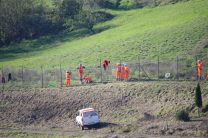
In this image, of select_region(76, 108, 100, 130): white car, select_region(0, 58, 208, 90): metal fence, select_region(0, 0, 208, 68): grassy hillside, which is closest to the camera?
select_region(76, 108, 100, 130): white car

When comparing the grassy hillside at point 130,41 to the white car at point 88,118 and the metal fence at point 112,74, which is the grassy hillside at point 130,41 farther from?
the white car at point 88,118

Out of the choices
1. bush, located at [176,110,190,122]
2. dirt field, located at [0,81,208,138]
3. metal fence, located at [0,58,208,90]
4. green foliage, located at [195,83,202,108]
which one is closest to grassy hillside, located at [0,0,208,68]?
metal fence, located at [0,58,208,90]

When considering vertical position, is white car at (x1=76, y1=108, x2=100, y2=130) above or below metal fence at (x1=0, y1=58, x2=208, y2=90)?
below

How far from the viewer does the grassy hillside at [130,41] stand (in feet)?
211

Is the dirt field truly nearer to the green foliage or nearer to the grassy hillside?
the green foliage

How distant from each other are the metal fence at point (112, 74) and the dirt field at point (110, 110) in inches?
121

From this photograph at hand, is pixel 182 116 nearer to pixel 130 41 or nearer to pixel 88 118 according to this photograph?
pixel 88 118

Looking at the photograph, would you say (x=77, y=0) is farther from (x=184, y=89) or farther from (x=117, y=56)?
(x=184, y=89)

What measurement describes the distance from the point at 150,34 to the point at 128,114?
99.3ft

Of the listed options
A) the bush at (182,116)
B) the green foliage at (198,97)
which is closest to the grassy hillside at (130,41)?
the green foliage at (198,97)

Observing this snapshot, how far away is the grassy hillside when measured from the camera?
211 ft

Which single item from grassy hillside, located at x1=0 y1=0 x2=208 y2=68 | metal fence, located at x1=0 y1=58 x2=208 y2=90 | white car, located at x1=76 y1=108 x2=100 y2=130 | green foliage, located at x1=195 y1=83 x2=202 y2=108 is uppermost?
grassy hillside, located at x1=0 y1=0 x2=208 y2=68

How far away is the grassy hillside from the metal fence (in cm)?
493

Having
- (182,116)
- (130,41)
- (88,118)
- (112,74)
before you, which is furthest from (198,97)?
(130,41)
